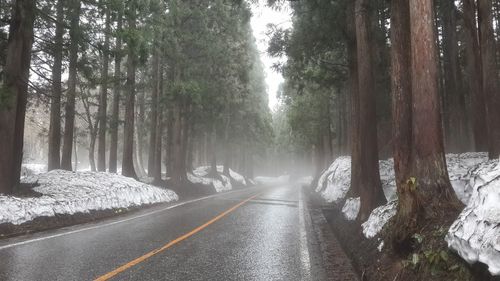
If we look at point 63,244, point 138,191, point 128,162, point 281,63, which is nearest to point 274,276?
point 63,244

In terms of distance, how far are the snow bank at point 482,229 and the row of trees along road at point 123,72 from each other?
1069 cm

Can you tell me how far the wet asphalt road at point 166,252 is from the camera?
5980mm

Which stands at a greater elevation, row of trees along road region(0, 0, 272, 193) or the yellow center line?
row of trees along road region(0, 0, 272, 193)

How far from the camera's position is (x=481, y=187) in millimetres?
4309

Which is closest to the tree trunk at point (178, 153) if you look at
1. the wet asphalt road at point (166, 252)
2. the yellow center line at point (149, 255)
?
the wet asphalt road at point (166, 252)

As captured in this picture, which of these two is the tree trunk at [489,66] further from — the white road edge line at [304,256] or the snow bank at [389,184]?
the white road edge line at [304,256]

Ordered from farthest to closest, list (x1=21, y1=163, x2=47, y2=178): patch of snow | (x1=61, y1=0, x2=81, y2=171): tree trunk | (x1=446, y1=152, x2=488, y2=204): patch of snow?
(x1=21, y1=163, x2=47, y2=178): patch of snow → (x1=61, y1=0, x2=81, y2=171): tree trunk → (x1=446, y1=152, x2=488, y2=204): patch of snow

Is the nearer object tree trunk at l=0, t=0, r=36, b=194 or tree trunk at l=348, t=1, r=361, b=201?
tree trunk at l=0, t=0, r=36, b=194

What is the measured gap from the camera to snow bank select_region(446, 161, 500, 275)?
3.55m

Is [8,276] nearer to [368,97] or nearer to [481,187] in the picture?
[481,187]

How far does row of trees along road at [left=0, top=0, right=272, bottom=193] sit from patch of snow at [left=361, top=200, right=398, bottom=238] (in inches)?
328

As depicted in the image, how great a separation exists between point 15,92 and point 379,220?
10081 mm

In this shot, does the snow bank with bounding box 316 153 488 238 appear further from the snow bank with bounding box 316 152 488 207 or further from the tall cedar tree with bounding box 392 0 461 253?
the tall cedar tree with bounding box 392 0 461 253

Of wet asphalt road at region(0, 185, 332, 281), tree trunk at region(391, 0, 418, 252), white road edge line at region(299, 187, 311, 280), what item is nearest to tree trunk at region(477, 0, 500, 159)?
tree trunk at region(391, 0, 418, 252)
